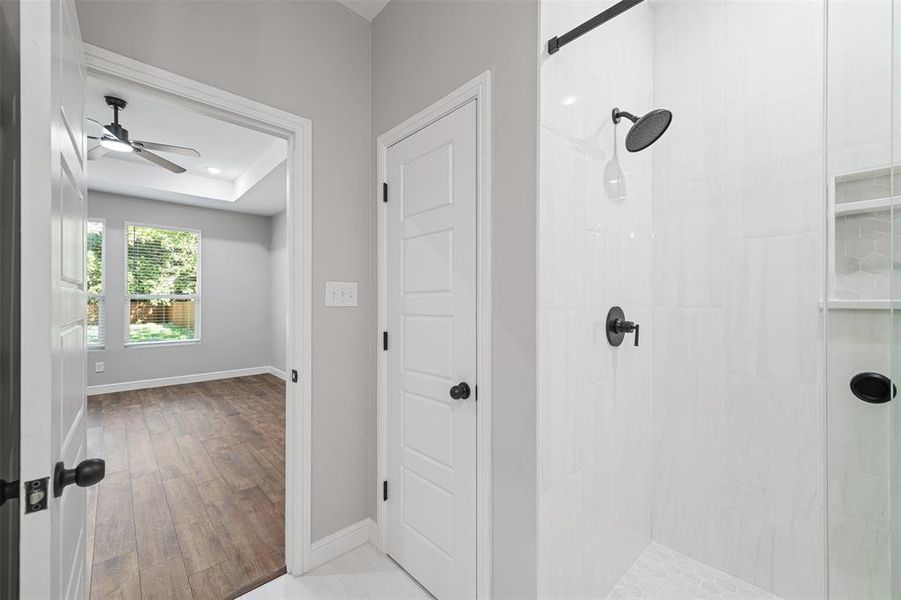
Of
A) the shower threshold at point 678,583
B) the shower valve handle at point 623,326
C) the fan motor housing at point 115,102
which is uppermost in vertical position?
the fan motor housing at point 115,102

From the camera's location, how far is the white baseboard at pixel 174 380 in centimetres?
507

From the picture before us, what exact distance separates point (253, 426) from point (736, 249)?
4365 mm

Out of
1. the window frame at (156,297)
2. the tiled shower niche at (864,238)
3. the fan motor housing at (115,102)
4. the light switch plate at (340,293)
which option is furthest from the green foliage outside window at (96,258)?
the tiled shower niche at (864,238)

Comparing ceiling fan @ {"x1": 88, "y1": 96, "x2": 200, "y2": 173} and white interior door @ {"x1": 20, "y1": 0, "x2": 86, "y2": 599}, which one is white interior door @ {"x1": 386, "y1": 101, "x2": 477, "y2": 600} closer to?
white interior door @ {"x1": 20, "y1": 0, "x2": 86, "y2": 599}

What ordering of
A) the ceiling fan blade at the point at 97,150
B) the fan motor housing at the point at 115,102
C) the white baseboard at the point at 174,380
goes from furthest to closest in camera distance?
the white baseboard at the point at 174,380
the ceiling fan blade at the point at 97,150
the fan motor housing at the point at 115,102

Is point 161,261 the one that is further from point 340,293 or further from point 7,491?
point 7,491

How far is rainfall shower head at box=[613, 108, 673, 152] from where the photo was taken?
1342mm

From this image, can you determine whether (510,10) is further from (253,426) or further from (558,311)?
(253,426)

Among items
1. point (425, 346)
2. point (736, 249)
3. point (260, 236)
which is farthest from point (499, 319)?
point (260, 236)

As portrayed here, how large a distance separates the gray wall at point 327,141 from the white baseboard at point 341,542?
0.12 feet

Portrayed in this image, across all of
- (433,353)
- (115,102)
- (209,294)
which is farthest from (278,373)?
(433,353)

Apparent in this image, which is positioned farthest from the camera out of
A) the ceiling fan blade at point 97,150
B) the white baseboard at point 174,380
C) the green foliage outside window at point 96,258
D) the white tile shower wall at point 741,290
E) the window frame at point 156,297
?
the window frame at point 156,297

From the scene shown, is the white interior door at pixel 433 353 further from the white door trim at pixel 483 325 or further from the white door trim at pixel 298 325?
the white door trim at pixel 298 325

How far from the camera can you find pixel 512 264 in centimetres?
133
